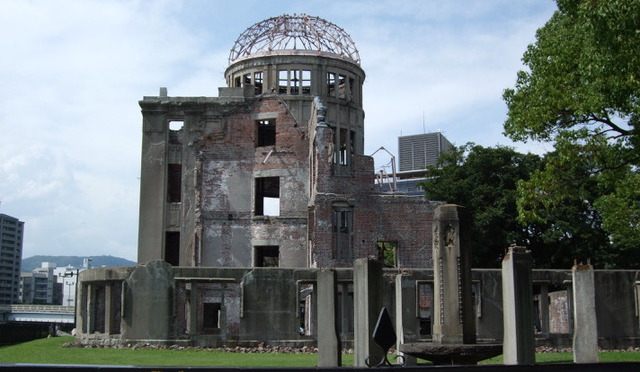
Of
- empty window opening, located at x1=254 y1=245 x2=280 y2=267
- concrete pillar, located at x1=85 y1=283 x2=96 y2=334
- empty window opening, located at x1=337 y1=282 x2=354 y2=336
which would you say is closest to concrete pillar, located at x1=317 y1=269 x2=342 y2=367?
empty window opening, located at x1=337 y1=282 x2=354 y2=336

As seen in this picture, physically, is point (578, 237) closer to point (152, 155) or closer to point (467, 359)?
point (152, 155)

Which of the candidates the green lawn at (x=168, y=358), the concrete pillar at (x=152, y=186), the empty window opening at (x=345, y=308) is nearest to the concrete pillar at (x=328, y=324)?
the green lawn at (x=168, y=358)

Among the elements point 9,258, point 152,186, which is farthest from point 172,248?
point 9,258

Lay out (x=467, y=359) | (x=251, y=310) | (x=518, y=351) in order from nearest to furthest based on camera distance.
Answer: (x=467, y=359) < (x=518, y=351) < (x=251, y=310)

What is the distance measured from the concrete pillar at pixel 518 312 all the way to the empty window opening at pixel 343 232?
17.4 metres

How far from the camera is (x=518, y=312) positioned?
37.3 feet

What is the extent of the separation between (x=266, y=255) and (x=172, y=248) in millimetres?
4700

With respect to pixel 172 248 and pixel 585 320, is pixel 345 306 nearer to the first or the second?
pixel 585 320

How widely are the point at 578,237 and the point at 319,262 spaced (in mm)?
17202

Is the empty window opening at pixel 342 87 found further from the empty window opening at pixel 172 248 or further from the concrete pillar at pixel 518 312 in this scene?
the concrete pillar at pixel 518 312

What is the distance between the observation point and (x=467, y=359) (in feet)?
34.1

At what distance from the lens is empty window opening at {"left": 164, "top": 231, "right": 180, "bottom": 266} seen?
34.4m

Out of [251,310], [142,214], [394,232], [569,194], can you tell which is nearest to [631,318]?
[569,194]

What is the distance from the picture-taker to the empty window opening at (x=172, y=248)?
34.4 m
